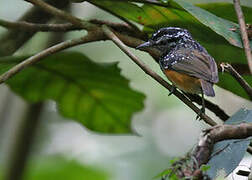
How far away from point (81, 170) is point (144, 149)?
220 cm

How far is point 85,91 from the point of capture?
10.0ft

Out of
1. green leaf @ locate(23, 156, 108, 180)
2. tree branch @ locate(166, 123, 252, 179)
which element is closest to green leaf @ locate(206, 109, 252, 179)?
tree branch @ locate(166, 123, 252, 179)

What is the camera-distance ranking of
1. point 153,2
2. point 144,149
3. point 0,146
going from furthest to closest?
point 144,149, point 0,146, point 153,2

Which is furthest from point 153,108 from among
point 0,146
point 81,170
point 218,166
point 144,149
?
point 218,166

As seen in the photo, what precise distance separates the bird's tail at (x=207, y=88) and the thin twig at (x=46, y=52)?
19.1 inches

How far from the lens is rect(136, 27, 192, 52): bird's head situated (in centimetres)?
272

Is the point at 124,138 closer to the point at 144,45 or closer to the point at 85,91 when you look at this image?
the point at 85,91

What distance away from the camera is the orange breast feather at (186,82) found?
2.72 meters

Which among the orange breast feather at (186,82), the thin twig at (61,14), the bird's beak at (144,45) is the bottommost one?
the orange breast feather at (186,82)

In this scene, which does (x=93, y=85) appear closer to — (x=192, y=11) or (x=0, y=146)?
(x=192, y=11)

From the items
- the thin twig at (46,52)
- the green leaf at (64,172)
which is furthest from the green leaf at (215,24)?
the green leaf at (64,172)

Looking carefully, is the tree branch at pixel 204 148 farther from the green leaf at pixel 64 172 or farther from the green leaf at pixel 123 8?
the green leaf at pixel 64 172

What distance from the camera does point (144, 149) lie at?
18.5 ft

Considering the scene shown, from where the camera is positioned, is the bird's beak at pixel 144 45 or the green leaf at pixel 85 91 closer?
the bird's beak at pixel 144 45
